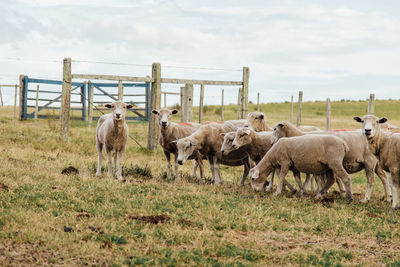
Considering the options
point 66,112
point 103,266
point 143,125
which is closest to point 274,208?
point 103,266

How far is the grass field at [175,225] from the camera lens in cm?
613

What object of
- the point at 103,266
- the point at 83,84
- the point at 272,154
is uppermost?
the point at 83,84

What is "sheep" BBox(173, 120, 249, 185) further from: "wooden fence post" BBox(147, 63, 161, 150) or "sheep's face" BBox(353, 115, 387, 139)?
"wooden fence post" BBox(147, 63, 161, 150)

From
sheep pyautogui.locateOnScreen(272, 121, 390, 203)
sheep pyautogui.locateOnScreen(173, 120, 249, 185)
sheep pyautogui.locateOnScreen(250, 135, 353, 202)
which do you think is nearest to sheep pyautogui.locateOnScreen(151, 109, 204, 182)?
sheep pyautogui.locateOnScreen(173, 120, 249, 185)

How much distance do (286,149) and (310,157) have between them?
2.00 ft

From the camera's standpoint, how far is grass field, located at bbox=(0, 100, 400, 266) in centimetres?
613

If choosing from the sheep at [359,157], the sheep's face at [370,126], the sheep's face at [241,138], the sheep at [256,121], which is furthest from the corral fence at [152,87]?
the sheep's face at [370,126]

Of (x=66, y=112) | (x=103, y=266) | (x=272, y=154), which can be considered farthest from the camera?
(x=66, y=112)

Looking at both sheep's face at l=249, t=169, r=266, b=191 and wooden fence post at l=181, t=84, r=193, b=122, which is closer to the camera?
sheep's face at l=249, t=169, r=266, b=191

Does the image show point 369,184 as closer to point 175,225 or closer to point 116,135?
point 175,225

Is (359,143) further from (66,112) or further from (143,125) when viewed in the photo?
(143,125)

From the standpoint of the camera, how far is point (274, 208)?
9000 mm

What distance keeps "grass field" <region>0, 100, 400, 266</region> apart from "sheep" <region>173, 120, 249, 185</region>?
681 mm

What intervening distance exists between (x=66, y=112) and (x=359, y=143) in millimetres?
10722
